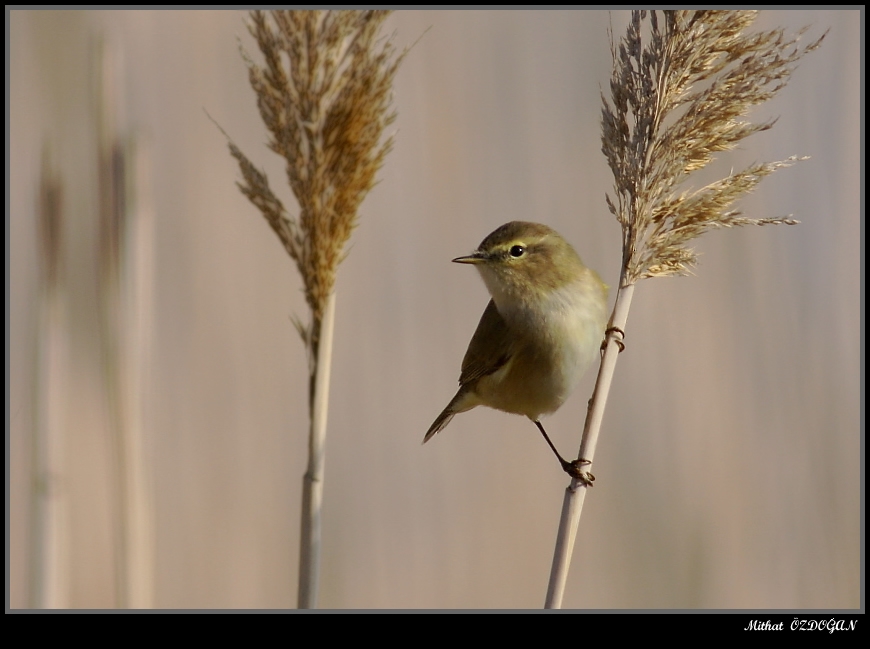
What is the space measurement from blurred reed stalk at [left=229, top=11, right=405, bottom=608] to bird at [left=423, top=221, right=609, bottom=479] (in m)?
0.74

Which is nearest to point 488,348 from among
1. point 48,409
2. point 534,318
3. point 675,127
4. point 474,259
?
point 534,318

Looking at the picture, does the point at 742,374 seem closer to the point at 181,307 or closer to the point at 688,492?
the point at 688,492

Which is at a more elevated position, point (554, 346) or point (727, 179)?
point (727, 179)

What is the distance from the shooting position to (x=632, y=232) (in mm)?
1755

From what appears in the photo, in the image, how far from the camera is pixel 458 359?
337 cm

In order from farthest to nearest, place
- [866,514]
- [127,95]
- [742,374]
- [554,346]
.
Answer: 1. [742,374]
2. [127,95]
3. [866,514]
4. [554,346]

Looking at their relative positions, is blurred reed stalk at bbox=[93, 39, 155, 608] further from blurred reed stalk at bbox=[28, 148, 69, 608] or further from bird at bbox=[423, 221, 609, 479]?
bird at bbox=[423, 221, 609, 479]

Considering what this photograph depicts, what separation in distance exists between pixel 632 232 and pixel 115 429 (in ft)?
4.15

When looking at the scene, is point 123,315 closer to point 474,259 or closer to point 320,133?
point 320,133

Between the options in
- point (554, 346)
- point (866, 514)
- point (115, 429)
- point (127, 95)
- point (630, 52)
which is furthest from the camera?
point (127, 95)

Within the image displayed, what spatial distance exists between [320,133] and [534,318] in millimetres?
1022

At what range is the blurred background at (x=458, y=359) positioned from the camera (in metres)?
2.96

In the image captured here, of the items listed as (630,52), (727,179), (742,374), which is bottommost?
(742,374)

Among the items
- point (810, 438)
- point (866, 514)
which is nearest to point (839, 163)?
point (810, 438)
